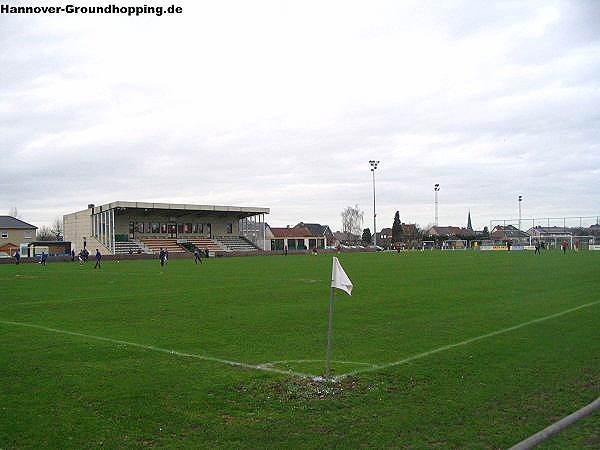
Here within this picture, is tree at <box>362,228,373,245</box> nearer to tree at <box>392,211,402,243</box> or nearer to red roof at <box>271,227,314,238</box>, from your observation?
tree at <box>392,211,402,243</box>

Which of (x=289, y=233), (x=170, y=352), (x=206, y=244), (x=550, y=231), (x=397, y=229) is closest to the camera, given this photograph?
(x=170, y=352)

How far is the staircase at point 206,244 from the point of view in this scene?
3171 inches

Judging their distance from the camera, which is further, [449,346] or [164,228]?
[164,228]

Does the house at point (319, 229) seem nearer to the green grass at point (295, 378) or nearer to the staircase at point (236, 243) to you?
the staircase at point (236, 243)

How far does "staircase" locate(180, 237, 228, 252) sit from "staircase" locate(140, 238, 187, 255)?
2366mm

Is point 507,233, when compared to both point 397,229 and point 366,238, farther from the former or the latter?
point 366,238

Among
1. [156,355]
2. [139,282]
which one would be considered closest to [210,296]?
[139,282]

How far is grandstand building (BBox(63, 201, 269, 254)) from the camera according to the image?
74625 mm

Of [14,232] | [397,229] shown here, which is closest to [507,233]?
[397,229]

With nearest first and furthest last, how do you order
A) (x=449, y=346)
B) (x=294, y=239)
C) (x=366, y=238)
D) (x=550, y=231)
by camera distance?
(x=449, y=346)
(x=550, y=231)
(x=294, y=239)
(x=366, y=238)

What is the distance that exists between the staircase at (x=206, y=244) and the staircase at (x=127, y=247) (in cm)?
866

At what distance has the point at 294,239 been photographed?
117875 mm

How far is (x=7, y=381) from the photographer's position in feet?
27.1

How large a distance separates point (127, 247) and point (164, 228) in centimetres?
1073
